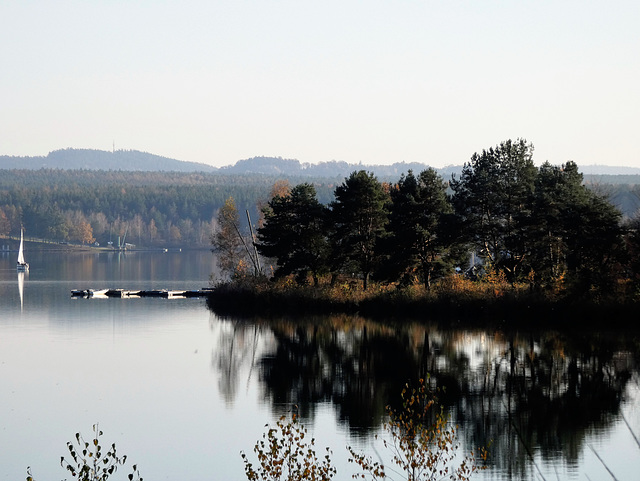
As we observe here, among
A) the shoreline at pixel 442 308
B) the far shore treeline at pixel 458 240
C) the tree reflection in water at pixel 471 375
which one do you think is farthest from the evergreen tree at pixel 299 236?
the tree reflection in water at pixel 471 375

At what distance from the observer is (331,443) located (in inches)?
965

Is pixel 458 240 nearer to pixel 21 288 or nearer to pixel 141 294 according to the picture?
pixel 141 294

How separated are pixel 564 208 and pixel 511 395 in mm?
22893

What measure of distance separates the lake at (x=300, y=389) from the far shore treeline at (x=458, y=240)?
4760 millimetres

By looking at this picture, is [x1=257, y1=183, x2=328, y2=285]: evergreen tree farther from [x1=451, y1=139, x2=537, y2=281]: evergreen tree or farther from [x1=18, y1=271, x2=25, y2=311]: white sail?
[x1=18, y1=271, x2=25, y2=311]: white sail

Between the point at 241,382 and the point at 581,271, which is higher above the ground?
the point at 581,271

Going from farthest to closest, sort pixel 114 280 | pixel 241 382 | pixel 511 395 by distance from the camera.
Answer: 1. pixel 114 280
2. pixel 241 382
3. pixel 511 395

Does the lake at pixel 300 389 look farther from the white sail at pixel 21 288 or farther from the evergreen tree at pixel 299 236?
the white sail at pixel 21 288

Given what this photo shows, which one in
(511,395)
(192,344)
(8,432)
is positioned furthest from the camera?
(192,344)

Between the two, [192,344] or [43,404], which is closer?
[43,404]

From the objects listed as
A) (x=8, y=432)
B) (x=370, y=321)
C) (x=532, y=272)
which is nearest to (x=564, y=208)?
(x=532, y=272)

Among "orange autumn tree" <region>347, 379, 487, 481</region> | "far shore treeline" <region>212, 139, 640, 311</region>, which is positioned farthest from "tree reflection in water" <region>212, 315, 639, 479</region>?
"far shore treeline" <region>212, 139, 640, 311</region>

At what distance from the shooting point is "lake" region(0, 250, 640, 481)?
23.3 m

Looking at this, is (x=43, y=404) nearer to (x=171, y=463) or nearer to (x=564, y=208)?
(x=171, y=463)
